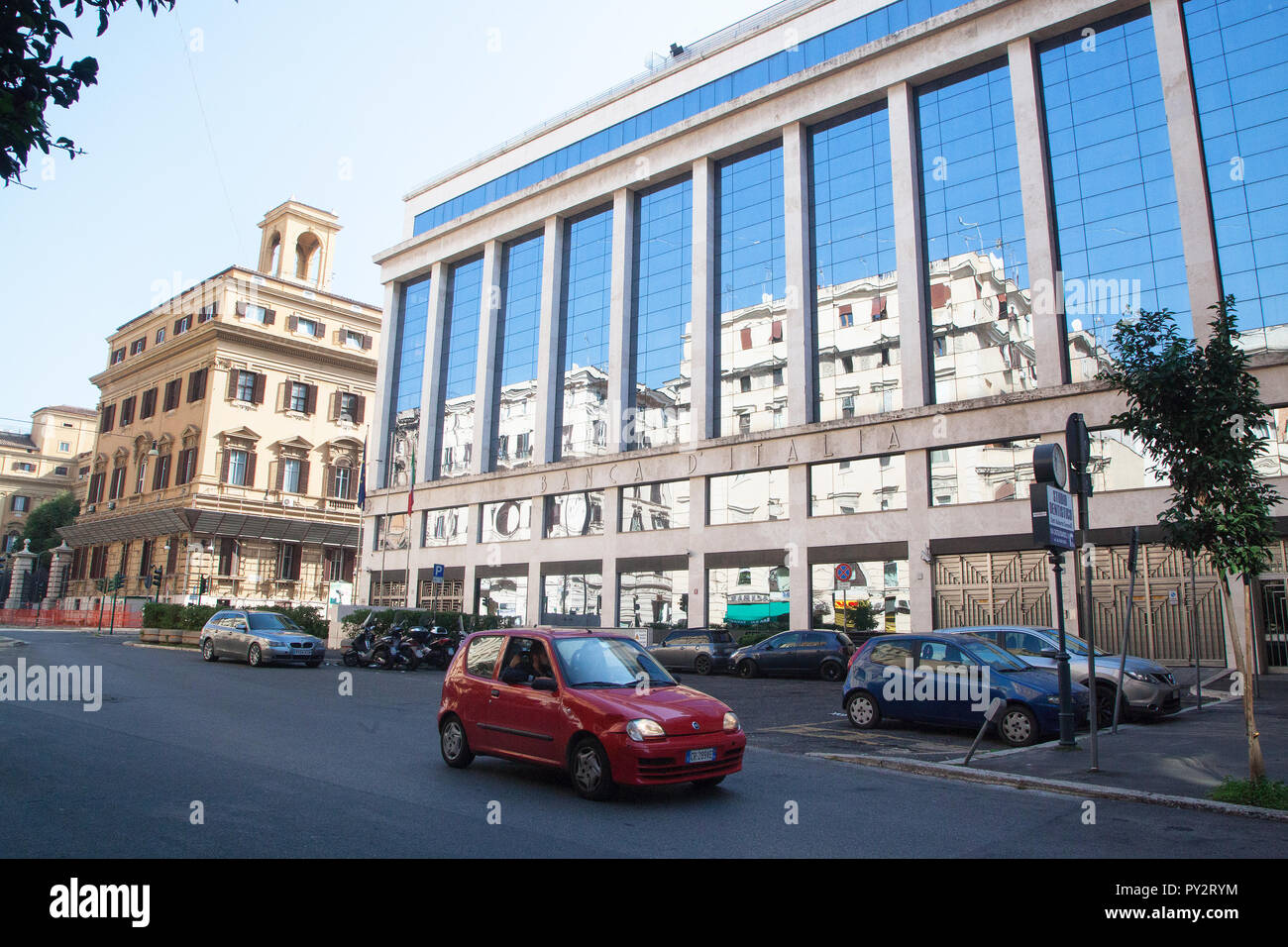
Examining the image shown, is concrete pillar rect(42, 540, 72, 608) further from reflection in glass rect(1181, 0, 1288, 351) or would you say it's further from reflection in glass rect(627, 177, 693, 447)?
reflection in glass rect(1181, 0, 1288, 351)

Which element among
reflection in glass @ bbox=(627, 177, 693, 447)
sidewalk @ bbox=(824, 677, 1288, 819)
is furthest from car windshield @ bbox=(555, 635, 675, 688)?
reflection in glass @ bbox=(627, 177, 693, 447)

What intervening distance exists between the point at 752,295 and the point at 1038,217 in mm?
11233

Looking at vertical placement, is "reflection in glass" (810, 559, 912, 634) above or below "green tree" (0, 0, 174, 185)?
below

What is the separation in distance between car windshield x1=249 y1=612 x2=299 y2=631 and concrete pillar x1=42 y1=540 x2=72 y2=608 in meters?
47.1

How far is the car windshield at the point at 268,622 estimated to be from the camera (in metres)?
26.6

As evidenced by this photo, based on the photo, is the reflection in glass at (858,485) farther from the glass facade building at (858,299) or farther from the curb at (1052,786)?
the curb at (1052,786)

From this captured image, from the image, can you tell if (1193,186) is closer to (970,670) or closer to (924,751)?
(970,670)

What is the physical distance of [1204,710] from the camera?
52.4 ft

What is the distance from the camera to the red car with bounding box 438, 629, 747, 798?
781cm

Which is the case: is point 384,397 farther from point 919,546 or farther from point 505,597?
point 919,546

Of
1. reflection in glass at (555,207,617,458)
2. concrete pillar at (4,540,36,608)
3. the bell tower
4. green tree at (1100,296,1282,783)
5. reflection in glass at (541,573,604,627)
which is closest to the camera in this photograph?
green tree at (1100,296,1282,783)

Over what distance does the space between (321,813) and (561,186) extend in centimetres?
4083

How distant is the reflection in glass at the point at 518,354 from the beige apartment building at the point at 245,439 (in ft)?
46.3

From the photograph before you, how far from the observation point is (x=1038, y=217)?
2881 cm
